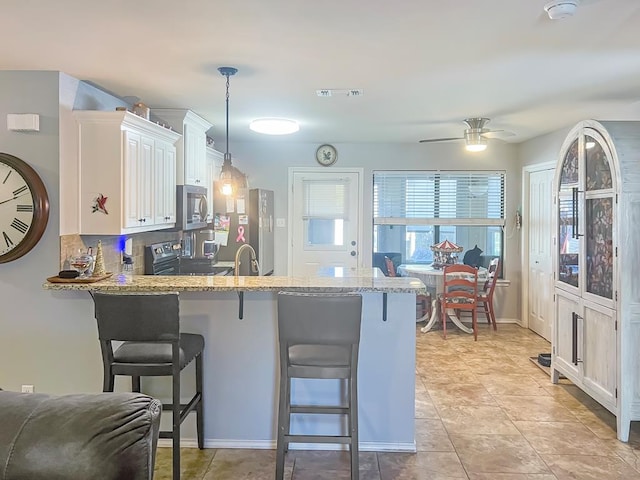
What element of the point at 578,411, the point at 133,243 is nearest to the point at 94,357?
the point at 133,243

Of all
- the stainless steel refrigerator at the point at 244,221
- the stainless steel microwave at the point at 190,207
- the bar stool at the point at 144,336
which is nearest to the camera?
the bar stool at the point at 144,336

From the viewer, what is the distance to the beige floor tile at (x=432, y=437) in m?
3.07

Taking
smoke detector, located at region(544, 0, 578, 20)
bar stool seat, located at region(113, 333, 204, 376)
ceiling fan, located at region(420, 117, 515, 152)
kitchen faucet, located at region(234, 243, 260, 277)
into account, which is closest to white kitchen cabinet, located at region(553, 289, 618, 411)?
ceiling fan, located at region(420, 117, 515, 152)

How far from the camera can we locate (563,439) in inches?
127

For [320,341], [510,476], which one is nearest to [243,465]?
[320,341]

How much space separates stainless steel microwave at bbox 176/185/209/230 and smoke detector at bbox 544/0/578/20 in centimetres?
318

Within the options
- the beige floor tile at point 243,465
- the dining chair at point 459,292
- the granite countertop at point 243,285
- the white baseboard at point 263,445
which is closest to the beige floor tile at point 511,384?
the dining chair at point 459,292

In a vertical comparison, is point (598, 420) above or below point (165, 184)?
below

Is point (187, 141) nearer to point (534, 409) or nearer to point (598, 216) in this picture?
point (598, 216)

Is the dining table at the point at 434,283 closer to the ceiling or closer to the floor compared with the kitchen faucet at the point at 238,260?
closer to the floor

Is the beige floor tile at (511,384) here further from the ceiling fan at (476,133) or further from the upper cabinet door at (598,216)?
the ceiling fan at (476,133)

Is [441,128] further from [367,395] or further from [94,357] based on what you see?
[94,357]

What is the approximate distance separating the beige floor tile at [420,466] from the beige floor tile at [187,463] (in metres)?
0.98

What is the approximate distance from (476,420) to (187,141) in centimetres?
325
